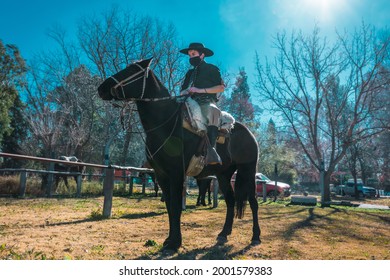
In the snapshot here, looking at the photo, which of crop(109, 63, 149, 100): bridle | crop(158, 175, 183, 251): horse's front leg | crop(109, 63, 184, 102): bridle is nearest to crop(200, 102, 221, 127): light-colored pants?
crop(109, 63, 184, 102): bridle

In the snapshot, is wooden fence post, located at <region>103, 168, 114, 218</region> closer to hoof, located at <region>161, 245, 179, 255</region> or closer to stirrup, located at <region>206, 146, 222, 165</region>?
hoof, located at <region>161, 245, 179, 255</region>

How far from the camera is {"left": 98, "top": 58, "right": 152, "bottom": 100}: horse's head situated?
409 cm

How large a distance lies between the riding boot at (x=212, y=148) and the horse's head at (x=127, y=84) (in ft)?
4.00

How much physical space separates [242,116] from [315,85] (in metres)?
10.6

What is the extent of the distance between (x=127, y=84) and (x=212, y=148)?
5.15 feet

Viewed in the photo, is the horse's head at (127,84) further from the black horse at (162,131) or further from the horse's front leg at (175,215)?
the horse's front leg at (175,215)

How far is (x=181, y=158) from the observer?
427 centimetres

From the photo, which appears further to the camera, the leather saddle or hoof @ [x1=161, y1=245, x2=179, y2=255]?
the leather saddle

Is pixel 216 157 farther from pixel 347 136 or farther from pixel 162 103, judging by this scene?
pixel 347 136

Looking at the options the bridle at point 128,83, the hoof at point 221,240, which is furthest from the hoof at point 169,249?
the bridle at point 128,83

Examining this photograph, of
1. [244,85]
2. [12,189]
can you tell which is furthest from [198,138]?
[244,85]

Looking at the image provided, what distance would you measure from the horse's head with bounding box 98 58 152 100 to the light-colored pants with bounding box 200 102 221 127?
1.01 metres

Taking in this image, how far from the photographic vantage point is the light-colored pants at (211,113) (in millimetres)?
4621

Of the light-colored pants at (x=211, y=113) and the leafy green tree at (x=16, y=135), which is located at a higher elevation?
the leafy green tree at (x=16, y=135)
